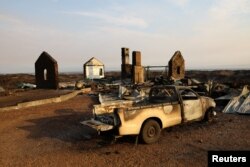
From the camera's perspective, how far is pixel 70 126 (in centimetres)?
1048

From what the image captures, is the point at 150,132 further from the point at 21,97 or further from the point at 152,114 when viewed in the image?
the point at 21,97

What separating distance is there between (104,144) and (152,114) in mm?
1750

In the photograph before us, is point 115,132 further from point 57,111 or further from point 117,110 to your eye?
point 57,111

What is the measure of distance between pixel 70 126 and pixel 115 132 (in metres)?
3.49

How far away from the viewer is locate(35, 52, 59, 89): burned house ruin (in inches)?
1075

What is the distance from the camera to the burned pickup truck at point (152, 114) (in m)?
7.50

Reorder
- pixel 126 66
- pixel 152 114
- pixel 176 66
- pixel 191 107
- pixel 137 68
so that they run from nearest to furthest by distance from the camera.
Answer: pixel 152 114, pixel 191 107, pixel 137 68, pixel 176 66, pixel 126 66

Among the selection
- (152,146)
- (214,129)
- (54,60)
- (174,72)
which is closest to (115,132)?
(152,146)

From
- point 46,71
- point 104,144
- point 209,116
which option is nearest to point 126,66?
point 46,71

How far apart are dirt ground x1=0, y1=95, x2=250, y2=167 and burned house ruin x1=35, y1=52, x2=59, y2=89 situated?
52.8 feet

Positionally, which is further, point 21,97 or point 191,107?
point 21,97

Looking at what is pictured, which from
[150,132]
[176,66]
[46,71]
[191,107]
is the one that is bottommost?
[150,132]

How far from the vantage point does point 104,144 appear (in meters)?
8.02

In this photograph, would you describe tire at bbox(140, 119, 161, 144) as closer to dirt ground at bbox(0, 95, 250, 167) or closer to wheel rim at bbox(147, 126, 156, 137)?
wheel rim at bbox(147, 126, 156, 137)
